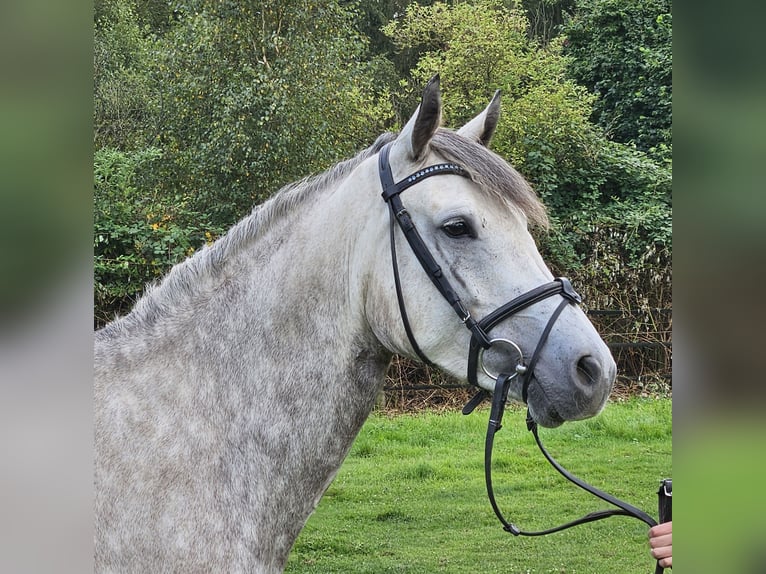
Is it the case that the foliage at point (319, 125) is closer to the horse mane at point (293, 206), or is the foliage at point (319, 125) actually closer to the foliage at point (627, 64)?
the foliage at point (627, 64)

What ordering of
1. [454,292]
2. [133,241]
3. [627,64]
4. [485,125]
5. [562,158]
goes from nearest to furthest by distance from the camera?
[454,292], [485,125], [133,241], [562,158], [627,64]

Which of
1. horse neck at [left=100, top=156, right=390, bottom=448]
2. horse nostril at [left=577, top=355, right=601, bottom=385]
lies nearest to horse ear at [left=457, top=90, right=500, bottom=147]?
horse neck at [left=100, top=156, right=390, bottom=448]

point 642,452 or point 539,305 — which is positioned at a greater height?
point 539,305

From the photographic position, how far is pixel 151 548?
1666 mm

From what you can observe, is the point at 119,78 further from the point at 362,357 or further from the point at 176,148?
the point at 362,357

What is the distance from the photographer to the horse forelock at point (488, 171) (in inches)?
74.8

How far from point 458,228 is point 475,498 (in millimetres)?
4336

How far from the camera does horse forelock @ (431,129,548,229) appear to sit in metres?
1.90

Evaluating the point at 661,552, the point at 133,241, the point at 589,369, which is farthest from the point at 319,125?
the point at 661,552

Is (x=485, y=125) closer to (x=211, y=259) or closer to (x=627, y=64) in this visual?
(x=211, y=259)

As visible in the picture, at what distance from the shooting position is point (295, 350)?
75.1 inches
